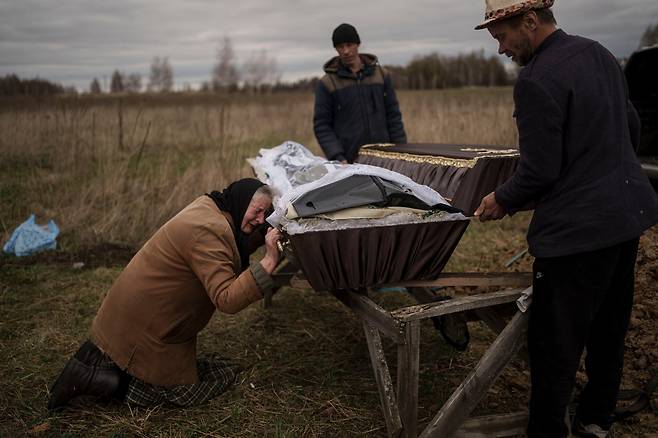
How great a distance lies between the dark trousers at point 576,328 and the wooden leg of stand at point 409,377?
1.80 feet

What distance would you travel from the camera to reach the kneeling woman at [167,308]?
296 centimetres

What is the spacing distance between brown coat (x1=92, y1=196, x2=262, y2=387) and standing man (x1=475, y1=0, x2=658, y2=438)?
1416 mm

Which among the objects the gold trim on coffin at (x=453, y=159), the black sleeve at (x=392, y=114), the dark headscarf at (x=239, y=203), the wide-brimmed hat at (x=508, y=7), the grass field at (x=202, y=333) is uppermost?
the wide-brimmed hat at (x=508, y=7)

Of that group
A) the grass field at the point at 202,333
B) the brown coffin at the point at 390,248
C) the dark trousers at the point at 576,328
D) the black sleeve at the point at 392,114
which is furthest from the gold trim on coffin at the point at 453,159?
the grass field at the point at 202,333

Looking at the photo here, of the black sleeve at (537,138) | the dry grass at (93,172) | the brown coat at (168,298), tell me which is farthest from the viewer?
the dry grass at (93,172)

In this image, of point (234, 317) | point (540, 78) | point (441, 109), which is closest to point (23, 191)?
point (234, 317)

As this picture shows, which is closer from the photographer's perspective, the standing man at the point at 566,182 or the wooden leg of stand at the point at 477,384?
the standing man at the point at 566,182

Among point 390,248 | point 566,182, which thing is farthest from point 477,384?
point 566,182

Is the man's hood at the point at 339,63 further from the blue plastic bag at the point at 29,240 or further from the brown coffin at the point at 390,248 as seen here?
the blue plastic bag at the point at 29,240

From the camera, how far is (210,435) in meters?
3.04

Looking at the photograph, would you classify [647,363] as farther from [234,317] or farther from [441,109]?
[441,109]

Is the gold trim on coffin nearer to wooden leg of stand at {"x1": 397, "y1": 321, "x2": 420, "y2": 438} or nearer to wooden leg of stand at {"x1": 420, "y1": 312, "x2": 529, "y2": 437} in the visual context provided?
wooden leg of stand at {"x1": 420, "y1": 312, "x2": 529, "y2": 437}

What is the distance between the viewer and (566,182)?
2307 mm

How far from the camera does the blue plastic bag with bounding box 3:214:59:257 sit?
246 inches
